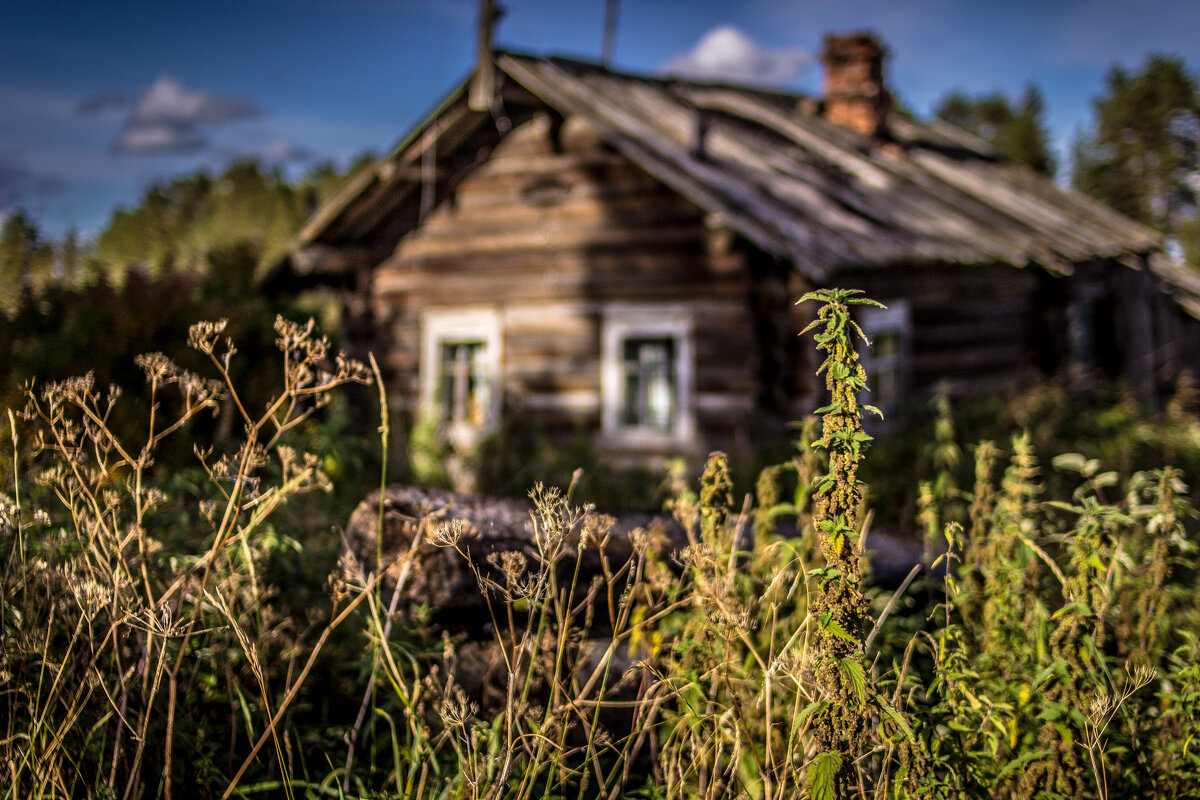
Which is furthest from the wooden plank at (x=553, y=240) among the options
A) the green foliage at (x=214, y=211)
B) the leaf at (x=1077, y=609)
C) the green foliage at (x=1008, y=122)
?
the green foliage at (x=214, y=211)

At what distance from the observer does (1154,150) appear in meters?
41.8

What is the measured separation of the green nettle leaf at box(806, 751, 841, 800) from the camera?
1.78m

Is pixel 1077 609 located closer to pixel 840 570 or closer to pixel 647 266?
pixel 840 570

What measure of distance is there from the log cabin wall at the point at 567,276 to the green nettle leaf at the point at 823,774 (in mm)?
6953

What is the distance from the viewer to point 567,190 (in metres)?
9.70

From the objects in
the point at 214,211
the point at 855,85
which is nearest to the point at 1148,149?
the point at 855,85

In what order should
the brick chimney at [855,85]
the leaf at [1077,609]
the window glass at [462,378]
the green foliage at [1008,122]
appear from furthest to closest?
1. the green foliage at [1008,122]
2. the brick chimney at [855,85]
3. the window glass at [462,378]
4. the leaf at [1077,609]

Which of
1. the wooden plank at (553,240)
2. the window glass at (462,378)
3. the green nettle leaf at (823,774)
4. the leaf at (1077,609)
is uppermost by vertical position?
the wooden plank at (553,240)

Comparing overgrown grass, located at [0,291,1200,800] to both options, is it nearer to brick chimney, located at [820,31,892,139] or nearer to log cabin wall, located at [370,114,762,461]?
log cabin wall, located at [370,114,762,461]

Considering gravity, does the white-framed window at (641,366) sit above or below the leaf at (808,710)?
above

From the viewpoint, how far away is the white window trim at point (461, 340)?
396 inches

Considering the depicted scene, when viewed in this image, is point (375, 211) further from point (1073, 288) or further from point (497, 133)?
point (1073, 288)

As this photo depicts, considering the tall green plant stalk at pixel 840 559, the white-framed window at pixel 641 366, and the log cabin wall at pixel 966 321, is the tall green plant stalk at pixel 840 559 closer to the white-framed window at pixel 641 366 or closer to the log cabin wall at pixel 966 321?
the white-framed window at pixel 641 366

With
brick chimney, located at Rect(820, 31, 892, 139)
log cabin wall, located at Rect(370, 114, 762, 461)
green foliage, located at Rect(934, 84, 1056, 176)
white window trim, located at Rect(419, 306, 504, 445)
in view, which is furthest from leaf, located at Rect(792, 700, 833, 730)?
green foliage, located at Rect(934, 84, 1056, 176)
